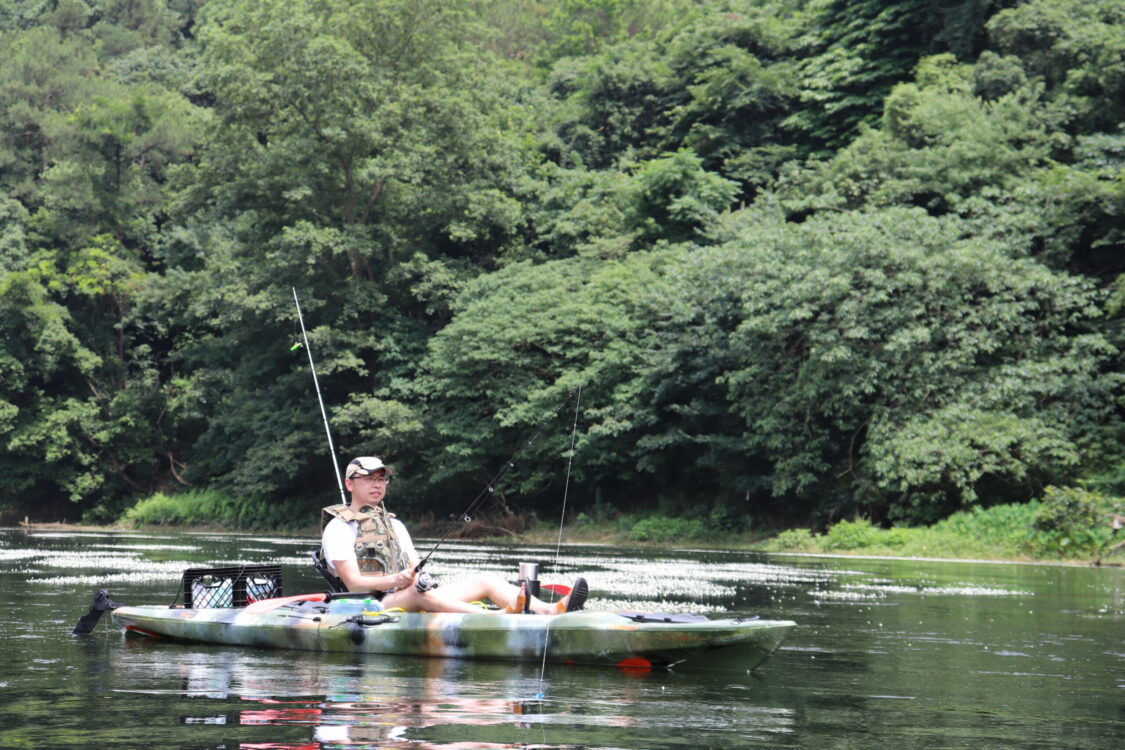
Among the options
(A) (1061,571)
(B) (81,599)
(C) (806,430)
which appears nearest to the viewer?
A: (B) (81,599)

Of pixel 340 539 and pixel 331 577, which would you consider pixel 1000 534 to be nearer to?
pixel 331 577

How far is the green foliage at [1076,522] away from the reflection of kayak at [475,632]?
1704 centimetres

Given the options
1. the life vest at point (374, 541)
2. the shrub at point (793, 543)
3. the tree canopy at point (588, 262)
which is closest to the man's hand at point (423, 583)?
the life vest at point (374, 541)

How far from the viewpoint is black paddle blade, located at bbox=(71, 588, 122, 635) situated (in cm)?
923

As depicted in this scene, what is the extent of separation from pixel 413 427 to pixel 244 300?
7.13 meters

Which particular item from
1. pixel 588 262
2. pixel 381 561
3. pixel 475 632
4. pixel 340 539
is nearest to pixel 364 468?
pixel 340 539

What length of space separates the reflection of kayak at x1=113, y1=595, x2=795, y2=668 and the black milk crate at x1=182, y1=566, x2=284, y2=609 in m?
0.22

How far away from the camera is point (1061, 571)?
20547 mm

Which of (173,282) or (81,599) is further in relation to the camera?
(173,282)

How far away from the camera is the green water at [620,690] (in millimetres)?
5609

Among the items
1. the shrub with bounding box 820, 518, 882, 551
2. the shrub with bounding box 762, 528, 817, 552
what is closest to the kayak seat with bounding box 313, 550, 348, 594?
the shrub with bounding box 820, 518, 882, 551

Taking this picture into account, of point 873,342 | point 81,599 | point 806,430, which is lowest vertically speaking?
point 81,599

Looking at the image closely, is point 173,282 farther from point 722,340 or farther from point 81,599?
point 81,599

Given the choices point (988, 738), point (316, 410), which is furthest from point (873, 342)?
point (988, 738)
